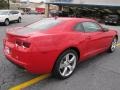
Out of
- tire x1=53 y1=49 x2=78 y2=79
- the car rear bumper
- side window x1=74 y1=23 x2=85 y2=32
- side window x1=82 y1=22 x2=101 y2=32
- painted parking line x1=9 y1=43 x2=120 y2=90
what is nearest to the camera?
the car rear bumper

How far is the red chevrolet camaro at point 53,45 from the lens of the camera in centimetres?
449

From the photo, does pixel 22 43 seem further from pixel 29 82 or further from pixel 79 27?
pixel 79 27

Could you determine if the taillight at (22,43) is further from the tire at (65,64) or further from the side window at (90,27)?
the side window at (90,27)

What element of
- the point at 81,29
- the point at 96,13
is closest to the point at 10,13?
the point at 81,29

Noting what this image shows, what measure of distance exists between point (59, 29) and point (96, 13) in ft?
114

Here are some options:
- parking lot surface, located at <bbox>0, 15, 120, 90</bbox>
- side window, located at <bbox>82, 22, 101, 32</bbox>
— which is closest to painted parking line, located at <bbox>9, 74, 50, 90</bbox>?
parking lot surface, located at <bbox>0, 15, 120, 90</bbox>

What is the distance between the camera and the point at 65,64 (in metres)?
5.20

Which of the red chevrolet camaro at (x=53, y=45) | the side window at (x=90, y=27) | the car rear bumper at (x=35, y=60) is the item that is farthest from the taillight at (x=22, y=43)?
the side window at (x=90, y=27)

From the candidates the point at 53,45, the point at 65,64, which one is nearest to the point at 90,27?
the point at 65,64

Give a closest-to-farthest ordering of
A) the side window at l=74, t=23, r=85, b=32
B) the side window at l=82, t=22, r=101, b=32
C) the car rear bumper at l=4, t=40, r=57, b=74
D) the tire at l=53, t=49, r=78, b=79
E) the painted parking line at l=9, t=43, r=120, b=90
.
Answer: the car rear bumper at l=4, t=40, r=57, b=74 → the painted parking line at l=9, t=43, r=120, b=90 → the tire at l=53, t=49, r=78, b=79 → the side window at l=74, t=23, r=85, b=32 → the side window at l=82, t=22, r=101, b=32

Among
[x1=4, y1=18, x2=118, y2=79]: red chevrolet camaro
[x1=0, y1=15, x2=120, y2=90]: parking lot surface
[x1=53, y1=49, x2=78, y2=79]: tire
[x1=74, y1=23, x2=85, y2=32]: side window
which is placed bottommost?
[x1=0, y1=15, x2=120, y2=90]: parking lot surface

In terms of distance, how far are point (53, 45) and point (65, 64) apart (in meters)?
0.75

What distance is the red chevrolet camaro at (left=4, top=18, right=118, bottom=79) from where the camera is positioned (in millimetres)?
4492

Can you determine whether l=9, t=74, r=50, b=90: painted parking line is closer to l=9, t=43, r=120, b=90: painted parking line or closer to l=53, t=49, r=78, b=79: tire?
l=9, t=43, r=120, b=90: painted parking line
